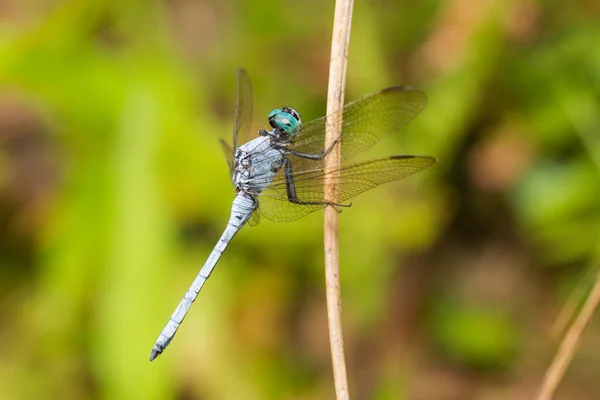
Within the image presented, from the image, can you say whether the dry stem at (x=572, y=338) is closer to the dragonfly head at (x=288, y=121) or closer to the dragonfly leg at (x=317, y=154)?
the dragonfly leg at (x=317, y=154)

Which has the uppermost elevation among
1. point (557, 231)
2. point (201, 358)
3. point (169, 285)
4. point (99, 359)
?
point (557, 231)

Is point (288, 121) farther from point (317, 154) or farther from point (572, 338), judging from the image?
point (572, 338)

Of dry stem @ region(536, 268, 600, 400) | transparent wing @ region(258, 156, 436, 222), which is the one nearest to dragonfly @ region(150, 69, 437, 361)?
transparent wing @ region(258, 156, 436, 222)

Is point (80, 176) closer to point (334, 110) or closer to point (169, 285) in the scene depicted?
point (169, 285)

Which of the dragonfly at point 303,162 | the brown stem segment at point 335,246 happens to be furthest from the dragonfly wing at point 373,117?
the brown stem segment at point 335,246

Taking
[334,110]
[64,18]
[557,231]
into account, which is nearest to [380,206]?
[557,231]

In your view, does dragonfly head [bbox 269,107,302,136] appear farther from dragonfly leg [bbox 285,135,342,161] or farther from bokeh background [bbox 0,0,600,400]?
bokeh background [bbox 0,0,600,400]

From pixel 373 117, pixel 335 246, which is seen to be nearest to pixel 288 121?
pixel 373 117
